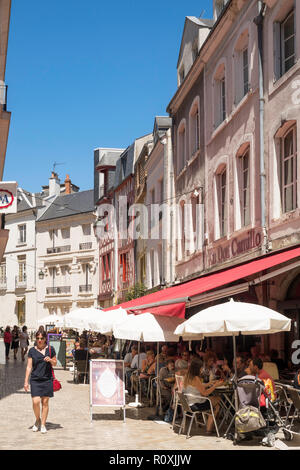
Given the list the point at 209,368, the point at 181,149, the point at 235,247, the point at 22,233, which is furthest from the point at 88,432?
the point at 22,233

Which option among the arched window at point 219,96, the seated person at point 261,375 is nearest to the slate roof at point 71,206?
the arched window at point 219,96

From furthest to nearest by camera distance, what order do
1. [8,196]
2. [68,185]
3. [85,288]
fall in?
[68,185] → [85,288] → [8,196]

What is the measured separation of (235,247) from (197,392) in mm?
6728

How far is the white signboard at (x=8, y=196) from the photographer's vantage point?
1659cm

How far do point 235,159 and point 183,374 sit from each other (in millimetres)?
6919

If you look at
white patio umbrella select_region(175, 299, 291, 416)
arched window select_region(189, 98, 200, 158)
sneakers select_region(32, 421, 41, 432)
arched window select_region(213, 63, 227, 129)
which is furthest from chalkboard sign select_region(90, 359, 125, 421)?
arched window select_region(189, 98, 200, 158)

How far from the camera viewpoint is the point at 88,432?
1175 cm

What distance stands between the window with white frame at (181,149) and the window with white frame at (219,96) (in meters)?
4.63

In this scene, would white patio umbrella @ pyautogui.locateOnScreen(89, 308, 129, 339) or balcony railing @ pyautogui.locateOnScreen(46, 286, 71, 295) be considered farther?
balcony railing @ pyautogui.locateOnScreen(46, 286, 71, 295)

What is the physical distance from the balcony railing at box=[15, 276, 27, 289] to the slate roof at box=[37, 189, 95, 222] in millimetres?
5422

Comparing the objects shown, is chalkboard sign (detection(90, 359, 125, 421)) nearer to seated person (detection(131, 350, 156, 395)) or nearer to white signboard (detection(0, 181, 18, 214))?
seated person (detection(131, 350, 156, 395))

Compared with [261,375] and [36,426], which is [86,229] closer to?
[36,426]

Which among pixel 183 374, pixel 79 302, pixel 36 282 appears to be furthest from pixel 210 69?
pixel 36 282

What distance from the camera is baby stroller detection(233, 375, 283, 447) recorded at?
399 inches
